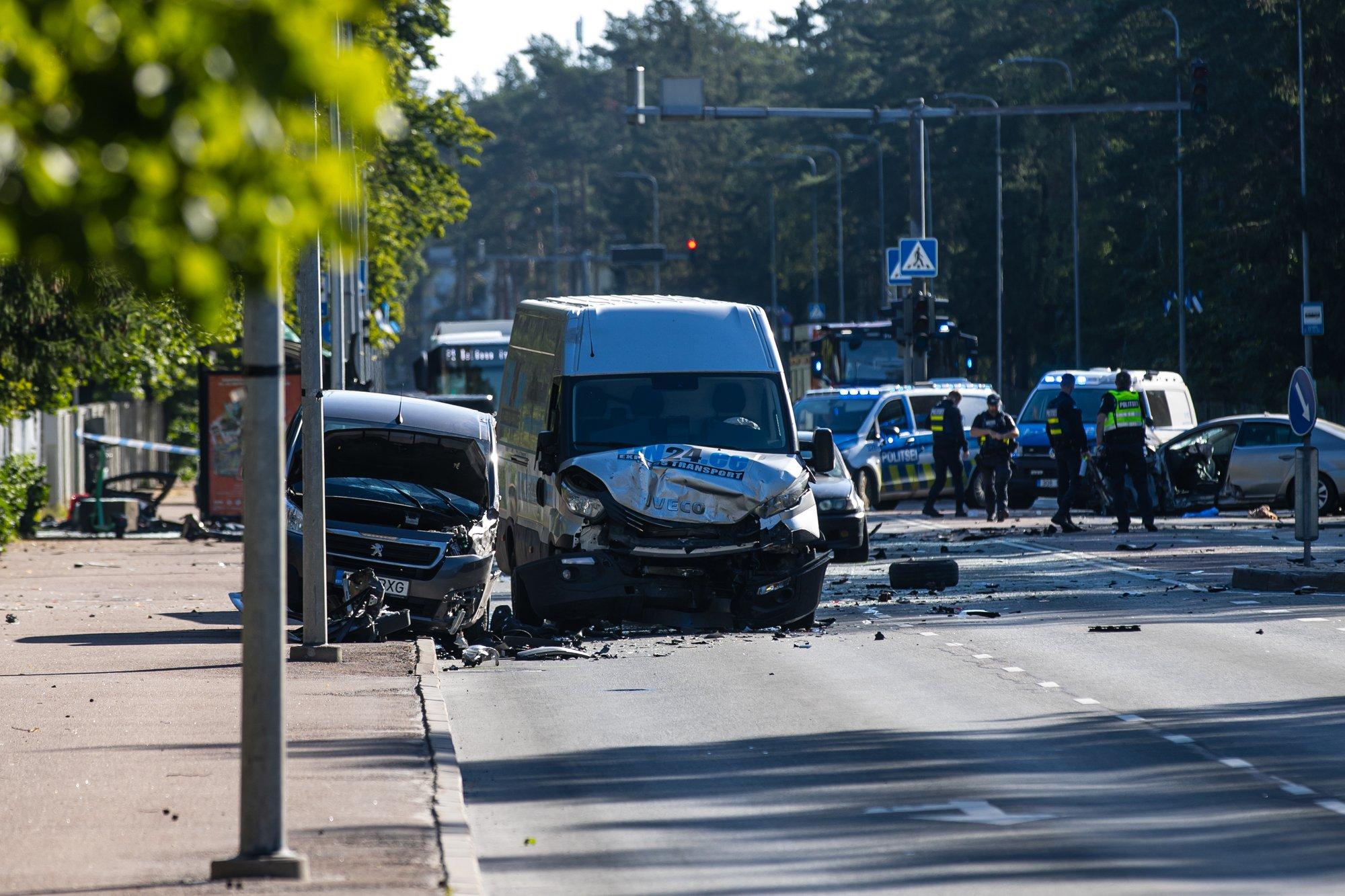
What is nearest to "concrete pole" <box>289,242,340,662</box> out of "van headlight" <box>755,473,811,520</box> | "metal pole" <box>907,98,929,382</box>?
"van headlight" <box>755,473,811,520</box>

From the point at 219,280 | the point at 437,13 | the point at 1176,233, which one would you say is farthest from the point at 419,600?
the point at 1176,233

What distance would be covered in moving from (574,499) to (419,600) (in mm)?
1393

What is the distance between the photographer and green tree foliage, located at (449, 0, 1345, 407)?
4138 cm

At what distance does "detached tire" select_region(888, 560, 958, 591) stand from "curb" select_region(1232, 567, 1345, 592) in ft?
8.68

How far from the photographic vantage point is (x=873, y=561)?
23.0m

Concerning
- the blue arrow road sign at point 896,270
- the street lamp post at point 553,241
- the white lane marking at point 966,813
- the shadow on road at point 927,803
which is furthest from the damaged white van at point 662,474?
the street lamp post at point 553,241

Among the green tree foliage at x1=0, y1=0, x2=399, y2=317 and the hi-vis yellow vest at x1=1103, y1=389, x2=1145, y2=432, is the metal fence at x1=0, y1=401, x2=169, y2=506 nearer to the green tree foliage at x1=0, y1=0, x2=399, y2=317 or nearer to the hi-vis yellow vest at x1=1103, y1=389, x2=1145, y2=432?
the hi-vis yellow vest at x1=1103, y1=389, x2=1145, y2=432

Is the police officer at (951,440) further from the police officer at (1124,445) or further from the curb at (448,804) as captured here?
the curb at (448,804)

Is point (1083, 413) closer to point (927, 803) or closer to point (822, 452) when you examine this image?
point (822, 452)

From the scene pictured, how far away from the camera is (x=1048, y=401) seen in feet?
109

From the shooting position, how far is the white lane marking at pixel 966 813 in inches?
335

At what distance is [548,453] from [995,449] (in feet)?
44.3

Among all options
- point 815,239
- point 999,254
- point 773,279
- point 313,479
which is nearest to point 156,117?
point 313,479

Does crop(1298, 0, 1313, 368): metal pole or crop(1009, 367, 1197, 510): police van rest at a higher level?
crop(1298, 0, 1313, 368): metal pole
